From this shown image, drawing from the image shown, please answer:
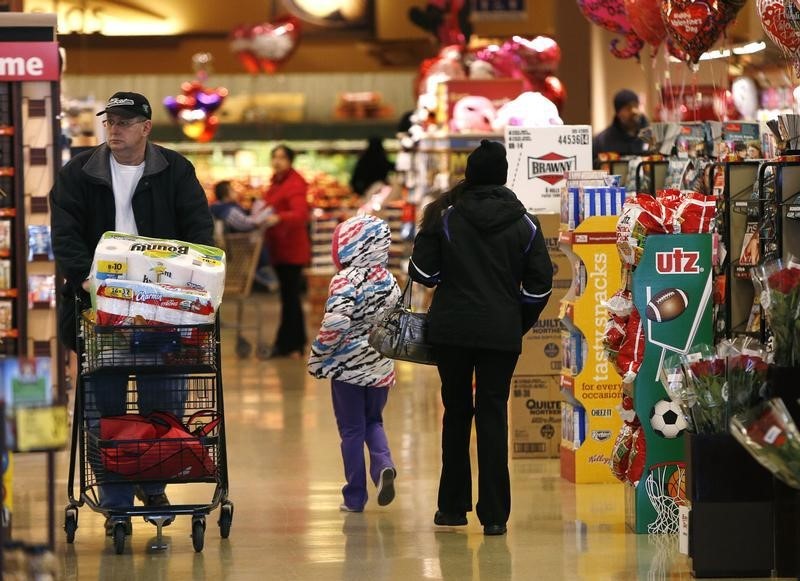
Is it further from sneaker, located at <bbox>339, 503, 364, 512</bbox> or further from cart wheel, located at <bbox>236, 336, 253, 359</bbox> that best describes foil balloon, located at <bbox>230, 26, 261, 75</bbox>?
sneaker, located at <bbox>339, 503, 364, 512</bbox>

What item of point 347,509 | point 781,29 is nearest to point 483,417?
point 347,509

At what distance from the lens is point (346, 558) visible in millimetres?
5438

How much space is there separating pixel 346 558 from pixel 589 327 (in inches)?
73.2

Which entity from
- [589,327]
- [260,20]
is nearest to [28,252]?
[589,327]

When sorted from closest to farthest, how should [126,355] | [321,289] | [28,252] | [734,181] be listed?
[126,355]
[734,181]
[28,252]
[321,289]

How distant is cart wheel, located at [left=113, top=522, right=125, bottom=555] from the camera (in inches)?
216

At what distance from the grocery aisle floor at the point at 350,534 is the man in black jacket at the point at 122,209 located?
355 mm

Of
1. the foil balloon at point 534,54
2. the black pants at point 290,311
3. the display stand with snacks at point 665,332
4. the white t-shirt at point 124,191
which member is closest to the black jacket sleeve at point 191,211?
the white t-shirt at point 124,191

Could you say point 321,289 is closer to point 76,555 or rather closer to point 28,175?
point 28,175

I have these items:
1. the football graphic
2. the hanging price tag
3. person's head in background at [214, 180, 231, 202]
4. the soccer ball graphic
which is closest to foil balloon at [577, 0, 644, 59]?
the football graphic

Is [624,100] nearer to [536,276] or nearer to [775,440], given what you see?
[536,276]

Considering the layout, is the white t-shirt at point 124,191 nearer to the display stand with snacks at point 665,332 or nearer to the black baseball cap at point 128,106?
the black baseball cap at point 128,106

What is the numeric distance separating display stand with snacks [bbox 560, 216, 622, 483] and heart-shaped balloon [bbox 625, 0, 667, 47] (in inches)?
62.8

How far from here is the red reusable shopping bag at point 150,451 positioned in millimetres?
5426
